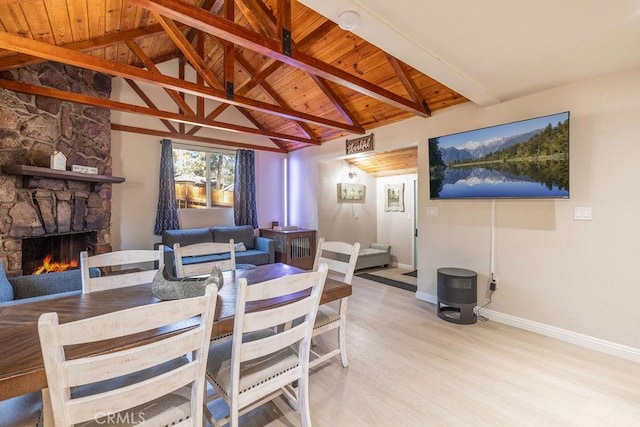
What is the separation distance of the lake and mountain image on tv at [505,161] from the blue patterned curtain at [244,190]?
3.47m

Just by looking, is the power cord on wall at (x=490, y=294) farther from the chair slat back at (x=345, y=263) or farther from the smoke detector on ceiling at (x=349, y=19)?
the smoke detector on ceiling at (x=349, y=19)

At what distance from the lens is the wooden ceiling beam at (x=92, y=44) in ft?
9.09

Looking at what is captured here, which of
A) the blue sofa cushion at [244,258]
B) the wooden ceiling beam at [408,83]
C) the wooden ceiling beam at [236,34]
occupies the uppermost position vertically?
the wooden ceiling beam at [408,83]

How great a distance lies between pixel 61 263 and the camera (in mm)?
3607

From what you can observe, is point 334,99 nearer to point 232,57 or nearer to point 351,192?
point 232,57

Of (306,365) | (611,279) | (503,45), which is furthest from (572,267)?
(306,365)

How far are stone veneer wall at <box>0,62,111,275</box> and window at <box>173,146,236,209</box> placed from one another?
117 centimetres

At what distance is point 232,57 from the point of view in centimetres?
357

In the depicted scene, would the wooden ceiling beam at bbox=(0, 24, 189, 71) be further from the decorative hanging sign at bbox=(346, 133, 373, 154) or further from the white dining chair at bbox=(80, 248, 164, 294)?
the decorative hanging sign at bbox=(346, 133, 373, 154)

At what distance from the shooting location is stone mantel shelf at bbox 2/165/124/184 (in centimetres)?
286

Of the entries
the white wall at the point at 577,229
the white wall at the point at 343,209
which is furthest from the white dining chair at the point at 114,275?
the white wall at the point at 343,209

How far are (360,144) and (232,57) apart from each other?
2.25 meters

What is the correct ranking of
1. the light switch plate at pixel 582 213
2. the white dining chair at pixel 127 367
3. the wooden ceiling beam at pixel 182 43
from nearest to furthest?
1. the white dining chair at pixel 127 367
2. the light switch plate at pixel 582 213
3. the wooden ceiling beam at pixel 182 43

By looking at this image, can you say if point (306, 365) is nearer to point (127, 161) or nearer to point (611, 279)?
point (611, 279)
